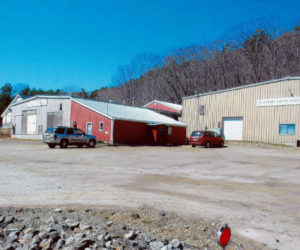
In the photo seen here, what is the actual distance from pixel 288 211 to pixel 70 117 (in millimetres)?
27798

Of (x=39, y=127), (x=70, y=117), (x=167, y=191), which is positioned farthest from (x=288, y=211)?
(x=39, y=127)

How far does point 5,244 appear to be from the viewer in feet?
13.9

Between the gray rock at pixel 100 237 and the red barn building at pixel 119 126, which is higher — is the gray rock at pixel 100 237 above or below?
below

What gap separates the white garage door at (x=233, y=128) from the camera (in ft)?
99.7

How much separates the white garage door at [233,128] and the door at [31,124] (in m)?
24.3

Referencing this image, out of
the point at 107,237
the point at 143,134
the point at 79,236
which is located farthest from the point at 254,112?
the point at 79,236

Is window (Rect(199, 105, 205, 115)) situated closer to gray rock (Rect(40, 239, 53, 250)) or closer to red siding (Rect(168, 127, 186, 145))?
red siding (Rect(168, 127, 186, 145))

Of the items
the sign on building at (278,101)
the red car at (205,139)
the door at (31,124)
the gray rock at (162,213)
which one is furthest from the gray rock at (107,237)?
the door at (31,124)

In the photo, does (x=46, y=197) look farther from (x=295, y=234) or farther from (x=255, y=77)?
(x=255, y=77)

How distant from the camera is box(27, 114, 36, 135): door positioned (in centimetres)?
3516

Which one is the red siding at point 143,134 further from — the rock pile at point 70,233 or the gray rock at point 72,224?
the gray rock at point 72,224

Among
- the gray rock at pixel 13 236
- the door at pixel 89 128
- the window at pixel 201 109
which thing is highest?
the window at pixel 201 109

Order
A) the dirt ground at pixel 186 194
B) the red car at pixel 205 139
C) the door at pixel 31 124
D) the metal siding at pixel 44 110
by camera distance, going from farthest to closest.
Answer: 1. the door at pixel 31 124
2. the metal siding at pixel 44 110
3. the red car at pixel 205 139
4. the dirt ground at pixel 186 194

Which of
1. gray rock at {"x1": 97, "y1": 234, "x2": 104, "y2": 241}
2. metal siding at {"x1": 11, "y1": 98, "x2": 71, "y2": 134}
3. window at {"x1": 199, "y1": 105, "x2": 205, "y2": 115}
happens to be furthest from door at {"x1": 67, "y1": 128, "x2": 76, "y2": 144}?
gray rock at {"x1": 97, "y1": 234, "x2": 104, "y2": 241}
